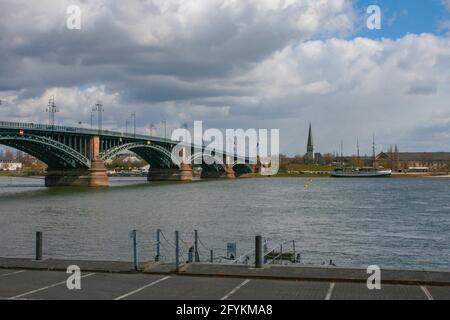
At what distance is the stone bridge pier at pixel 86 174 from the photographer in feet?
411

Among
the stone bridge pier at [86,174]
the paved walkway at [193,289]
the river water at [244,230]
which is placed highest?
the stone bridge pier at [86,174]

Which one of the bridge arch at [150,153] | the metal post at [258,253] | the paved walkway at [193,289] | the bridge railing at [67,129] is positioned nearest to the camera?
the paved walkway at [193,289]

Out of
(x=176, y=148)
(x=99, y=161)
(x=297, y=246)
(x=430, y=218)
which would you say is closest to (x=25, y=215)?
(x=297, y=246)

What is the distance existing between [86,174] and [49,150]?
45.6ft

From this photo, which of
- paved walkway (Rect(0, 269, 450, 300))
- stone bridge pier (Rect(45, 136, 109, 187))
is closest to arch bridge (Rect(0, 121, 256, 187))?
stone bridge pier (Rect(45, 136, 109, 187))

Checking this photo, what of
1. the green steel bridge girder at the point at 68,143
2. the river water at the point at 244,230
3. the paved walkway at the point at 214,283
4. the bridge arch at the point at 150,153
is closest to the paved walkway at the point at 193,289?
the paved walkway at the point at 214,283

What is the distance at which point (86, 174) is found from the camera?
414 feet

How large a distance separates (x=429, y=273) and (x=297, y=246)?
792 inches

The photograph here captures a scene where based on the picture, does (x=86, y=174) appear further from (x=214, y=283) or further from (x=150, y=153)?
(x=214, y=283)

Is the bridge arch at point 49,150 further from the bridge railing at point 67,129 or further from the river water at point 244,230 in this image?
the river water at point 244,230

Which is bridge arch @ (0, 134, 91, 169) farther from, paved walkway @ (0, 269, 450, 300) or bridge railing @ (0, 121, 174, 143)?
paved walkway @ (0, 269, 450, 300)

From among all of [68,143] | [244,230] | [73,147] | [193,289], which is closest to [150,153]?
[73,147]

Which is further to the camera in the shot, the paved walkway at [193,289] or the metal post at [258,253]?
the metal post at [258,253]

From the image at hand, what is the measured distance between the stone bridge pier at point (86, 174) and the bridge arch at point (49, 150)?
1.07 m
